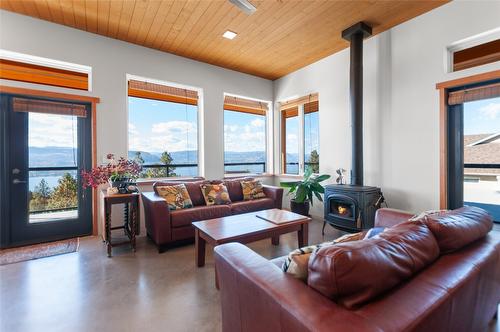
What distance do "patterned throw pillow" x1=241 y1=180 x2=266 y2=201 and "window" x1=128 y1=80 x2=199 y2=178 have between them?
1082 mm

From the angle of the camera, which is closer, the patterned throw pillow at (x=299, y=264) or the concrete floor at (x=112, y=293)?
the patterned throw pillow at (x=299, y=264)

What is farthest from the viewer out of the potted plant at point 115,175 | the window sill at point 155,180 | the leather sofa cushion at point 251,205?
the window sill at point 155,180

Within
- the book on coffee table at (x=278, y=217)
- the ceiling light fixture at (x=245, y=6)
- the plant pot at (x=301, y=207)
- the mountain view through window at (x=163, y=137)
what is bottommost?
the plant pot at (x=301, y=207)

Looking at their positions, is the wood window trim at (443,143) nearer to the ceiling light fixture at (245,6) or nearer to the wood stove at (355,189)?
the wood stove at (355,189)

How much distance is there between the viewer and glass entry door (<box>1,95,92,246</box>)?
10.1 feet

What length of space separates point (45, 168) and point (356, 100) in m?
4.50

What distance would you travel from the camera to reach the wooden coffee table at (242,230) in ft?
7.32

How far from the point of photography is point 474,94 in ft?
8.80

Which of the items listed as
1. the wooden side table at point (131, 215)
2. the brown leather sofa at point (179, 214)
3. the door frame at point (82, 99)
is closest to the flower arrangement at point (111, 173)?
the wooden side table at point (131, 215)

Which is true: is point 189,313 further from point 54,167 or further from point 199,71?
point 199,71

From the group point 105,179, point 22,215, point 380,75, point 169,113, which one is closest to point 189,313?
point 105,179

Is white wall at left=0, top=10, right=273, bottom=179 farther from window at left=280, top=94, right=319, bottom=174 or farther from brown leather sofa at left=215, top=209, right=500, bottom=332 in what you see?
brown leather sofa at left=215, top=209, right=500, bottom=332

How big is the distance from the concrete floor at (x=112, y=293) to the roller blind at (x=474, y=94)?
2.31 metres

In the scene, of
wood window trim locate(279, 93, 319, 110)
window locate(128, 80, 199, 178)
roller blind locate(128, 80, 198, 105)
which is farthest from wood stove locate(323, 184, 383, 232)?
roller blind locate(128, 80, 198, 105)
